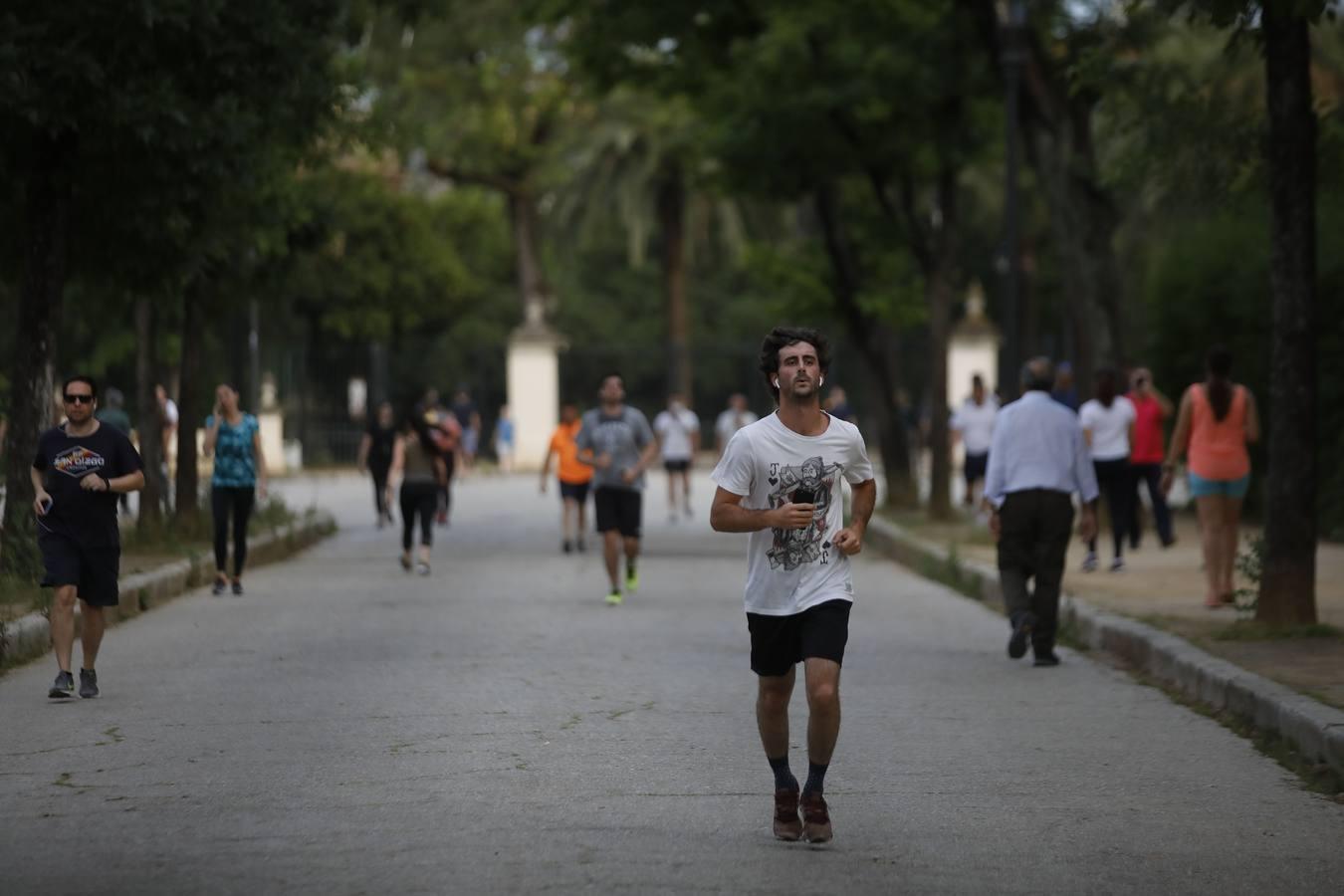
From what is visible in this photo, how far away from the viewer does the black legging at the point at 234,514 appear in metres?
17.4

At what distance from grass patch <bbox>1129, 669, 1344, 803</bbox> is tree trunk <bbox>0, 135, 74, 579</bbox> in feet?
27.2

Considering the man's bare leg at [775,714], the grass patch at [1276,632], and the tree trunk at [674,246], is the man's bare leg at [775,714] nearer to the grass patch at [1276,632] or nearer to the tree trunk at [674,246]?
the grass patch at [1276,632]

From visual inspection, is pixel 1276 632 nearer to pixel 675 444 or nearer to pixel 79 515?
pixel 79 515

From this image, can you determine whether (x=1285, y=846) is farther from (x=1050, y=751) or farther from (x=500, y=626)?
(x=500, y=626)

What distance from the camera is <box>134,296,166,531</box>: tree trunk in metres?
21.0

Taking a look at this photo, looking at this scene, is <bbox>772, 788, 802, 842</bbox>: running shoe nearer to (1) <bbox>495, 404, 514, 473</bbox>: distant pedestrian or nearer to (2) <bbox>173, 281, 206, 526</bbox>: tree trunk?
(2) <bbox>173, 281, 206, 526</bbox>: tree trunk

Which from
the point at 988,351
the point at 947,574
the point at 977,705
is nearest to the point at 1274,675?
the point at 977,705

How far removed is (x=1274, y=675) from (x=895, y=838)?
4.04 m

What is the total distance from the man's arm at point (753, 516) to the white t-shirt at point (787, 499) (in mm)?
44

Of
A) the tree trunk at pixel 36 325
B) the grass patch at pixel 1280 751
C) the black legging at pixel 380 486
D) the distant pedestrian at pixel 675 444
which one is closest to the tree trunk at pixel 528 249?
the distant pedestrian at pixel 675 444

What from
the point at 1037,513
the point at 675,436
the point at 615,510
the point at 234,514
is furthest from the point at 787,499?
the point at 675,436

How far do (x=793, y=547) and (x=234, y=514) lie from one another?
1101cm

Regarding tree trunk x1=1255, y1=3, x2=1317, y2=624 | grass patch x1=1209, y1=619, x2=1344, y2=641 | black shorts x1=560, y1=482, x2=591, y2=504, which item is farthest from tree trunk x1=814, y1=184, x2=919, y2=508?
grass patch x1=1209, y1=619, x2=1344, y2=641

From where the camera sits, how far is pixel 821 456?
736 cm
